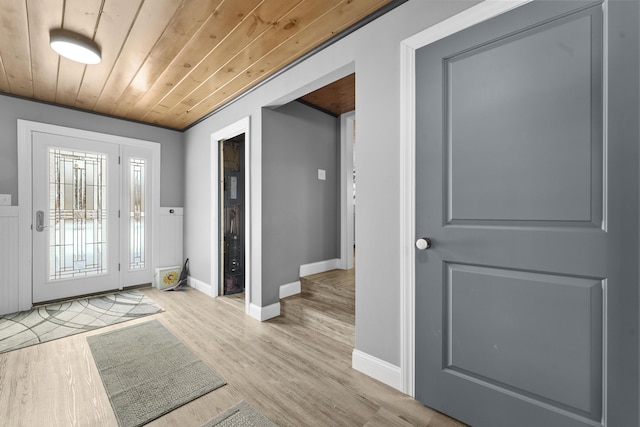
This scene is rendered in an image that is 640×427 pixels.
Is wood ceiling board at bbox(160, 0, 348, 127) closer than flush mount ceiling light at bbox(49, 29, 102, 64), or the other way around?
wood ceiling board at bbox(160, 0, 348, 127)

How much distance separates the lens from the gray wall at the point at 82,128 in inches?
119

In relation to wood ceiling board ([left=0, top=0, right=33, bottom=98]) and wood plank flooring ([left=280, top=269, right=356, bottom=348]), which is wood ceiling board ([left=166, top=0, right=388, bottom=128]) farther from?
wood plank flooring ([left=280, top=269, right=356, bottom=348])

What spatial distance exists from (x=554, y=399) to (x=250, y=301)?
8.10 ft

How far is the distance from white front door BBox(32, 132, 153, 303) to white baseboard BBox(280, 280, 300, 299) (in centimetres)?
229

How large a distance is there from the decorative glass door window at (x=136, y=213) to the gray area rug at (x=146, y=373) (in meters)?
1.58

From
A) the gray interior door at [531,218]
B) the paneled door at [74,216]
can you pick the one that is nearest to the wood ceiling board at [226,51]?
the gray interior door at [531,218]

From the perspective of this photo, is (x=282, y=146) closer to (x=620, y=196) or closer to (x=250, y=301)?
(x=250, y=301)

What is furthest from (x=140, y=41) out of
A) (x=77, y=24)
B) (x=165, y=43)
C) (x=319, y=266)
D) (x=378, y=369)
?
(x=378, y=369)

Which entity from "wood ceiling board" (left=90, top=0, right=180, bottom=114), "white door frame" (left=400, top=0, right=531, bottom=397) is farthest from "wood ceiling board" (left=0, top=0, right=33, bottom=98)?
"white door frame" (left=400, top=0, right=531, bottom=397)

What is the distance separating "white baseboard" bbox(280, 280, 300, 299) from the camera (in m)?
2.95

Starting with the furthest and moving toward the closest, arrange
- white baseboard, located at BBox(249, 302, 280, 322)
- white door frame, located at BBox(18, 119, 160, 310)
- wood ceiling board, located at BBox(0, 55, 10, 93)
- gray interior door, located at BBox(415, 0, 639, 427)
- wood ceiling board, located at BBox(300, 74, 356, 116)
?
1. white door frame, located at BBox(18, 119, 160, 310)
2. white baseboard, located at BBox(249, 302, 280, 322)
3. wood ceiling board, located at BBox(300, 74, 356, 116)
4. wood ceiling board, located at BBox(0, 55, 10, 93)
5. gray interior door, located at BBox(415, 0, 639, 427)

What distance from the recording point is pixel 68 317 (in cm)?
289

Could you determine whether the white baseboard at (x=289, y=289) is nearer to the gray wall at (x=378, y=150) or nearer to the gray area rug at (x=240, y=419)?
the gray wall at (x=378, y=150)

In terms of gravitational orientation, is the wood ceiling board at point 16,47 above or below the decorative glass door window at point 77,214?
above
